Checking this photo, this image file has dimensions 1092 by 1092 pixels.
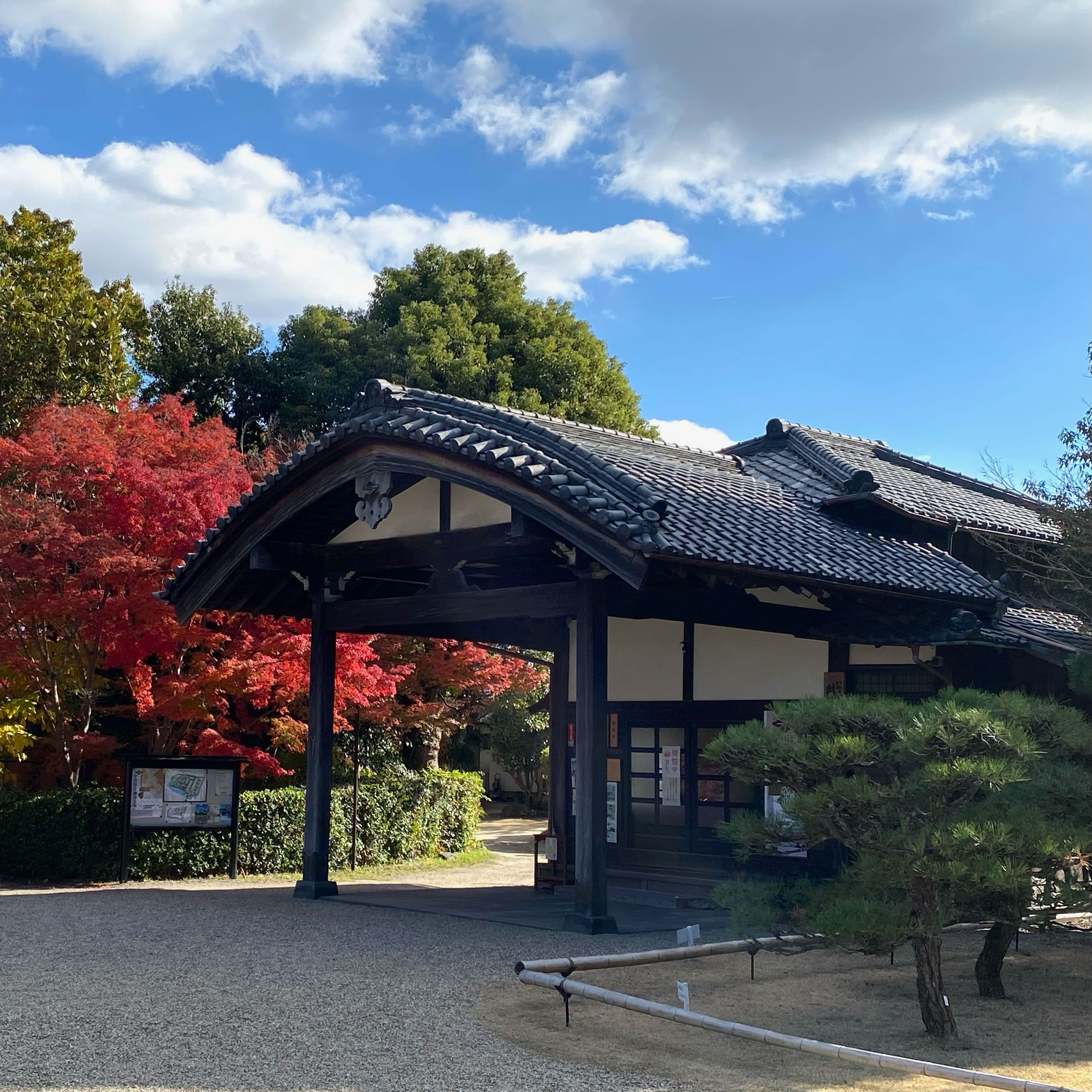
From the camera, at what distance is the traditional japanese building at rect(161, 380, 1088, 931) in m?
10.3

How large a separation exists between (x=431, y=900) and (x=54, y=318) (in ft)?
46.8

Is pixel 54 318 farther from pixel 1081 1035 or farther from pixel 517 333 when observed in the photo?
pixel 1081 1035

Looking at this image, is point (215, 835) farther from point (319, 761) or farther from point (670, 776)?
point (670, 776)

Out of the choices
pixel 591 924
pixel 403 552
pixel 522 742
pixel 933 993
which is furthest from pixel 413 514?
pixel 522 742

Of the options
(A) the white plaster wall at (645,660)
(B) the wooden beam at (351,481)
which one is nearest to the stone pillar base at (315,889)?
(B) the wooden beam at (351,481)

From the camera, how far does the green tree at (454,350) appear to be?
1037 inches

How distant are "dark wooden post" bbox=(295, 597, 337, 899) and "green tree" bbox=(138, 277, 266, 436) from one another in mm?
15537

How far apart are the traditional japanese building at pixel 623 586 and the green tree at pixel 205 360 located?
1478 cm

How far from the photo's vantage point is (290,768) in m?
19.2

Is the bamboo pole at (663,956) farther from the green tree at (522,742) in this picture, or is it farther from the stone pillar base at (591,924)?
the green tree at (522,742)

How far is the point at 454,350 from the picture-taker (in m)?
26.5

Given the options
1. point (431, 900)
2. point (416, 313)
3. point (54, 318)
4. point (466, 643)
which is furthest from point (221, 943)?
point (416, 313)

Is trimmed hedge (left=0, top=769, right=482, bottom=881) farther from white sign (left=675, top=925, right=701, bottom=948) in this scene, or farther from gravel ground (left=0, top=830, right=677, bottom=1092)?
white sign (left=675, top=925, right=701, bottom=948)

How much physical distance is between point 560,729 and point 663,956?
6.60m
